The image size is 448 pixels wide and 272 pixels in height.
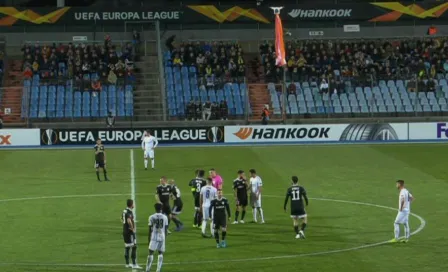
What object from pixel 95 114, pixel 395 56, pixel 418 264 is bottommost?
pixel 418 264

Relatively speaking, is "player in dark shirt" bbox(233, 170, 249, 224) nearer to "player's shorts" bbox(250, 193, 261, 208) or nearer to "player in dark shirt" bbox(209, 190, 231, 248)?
"player's shorts" bbox(250, 193, 261, 208)

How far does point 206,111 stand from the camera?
58.2 metres

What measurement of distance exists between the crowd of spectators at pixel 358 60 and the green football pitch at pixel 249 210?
11610 mm

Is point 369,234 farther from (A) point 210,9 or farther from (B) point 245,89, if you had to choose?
(A) point 210,9

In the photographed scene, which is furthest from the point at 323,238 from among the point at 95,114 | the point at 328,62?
the point at 328,62

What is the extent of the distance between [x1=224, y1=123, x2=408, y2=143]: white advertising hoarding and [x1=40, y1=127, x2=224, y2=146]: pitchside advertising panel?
1547 millimetres

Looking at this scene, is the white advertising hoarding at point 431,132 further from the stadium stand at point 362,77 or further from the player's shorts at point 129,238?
the player's shorts at point 129,238

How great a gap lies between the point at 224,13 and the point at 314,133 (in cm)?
1412

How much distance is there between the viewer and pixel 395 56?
2564 inches

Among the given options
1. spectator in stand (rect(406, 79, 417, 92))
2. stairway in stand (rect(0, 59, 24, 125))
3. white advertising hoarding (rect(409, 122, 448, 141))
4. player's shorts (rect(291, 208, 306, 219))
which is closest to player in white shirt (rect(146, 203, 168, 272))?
player's shorts (rect(291, 208, 306, 219))

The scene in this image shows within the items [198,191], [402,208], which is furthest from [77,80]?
[402,208]

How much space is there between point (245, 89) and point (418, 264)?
123ft

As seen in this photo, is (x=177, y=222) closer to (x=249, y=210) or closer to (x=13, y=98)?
(x=249, y=210)

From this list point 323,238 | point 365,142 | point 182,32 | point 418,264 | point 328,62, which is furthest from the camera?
point 182,32
